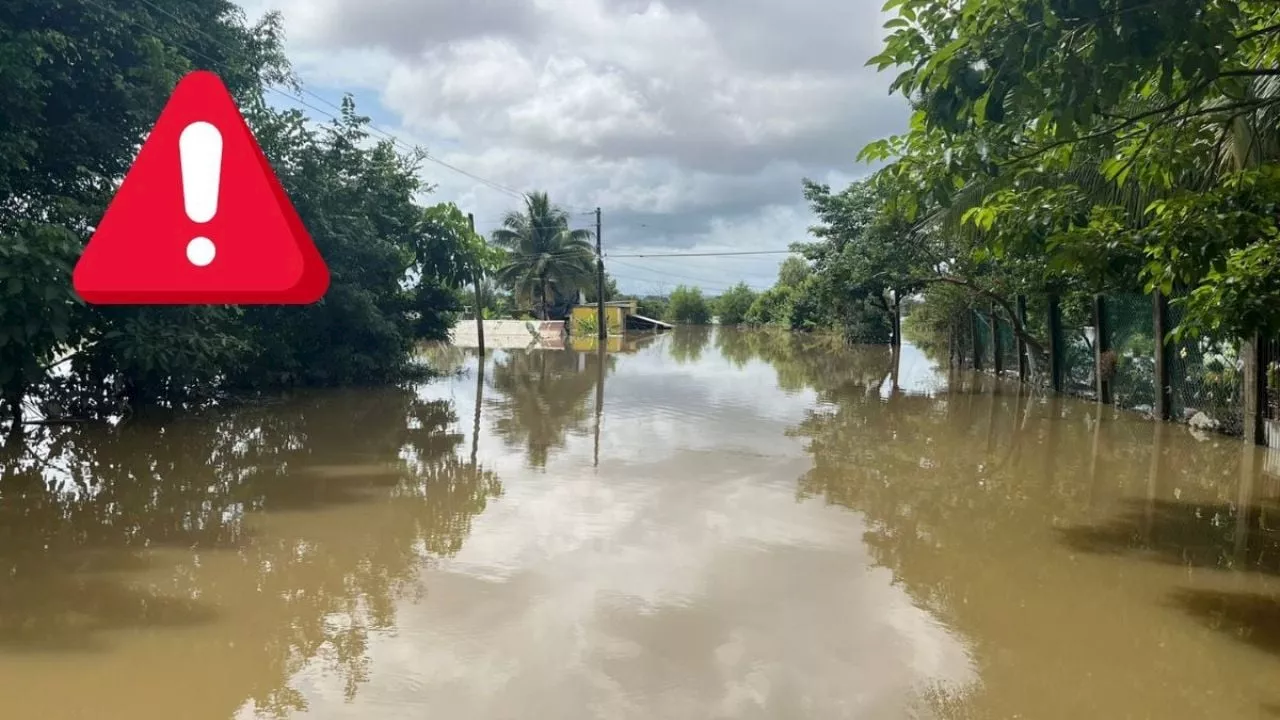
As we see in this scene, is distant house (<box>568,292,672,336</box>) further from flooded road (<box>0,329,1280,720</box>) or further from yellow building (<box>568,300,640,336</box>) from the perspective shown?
flooded road (<box>0,329,1280,720</box>)

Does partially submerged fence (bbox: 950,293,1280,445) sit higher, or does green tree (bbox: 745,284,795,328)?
green tree (bbox: 745,284,795,328)

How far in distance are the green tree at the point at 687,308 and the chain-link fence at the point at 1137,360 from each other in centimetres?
4689

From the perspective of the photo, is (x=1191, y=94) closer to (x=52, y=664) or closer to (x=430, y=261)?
(x=52, y=664)

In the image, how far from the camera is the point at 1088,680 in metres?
3.46

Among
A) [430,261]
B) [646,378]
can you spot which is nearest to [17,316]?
[430,261]

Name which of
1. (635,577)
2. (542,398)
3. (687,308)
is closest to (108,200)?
(542,398)

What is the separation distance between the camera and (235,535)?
5.49 m

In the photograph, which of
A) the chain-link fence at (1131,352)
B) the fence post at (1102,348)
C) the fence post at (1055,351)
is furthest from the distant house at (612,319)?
the chain-link fence at (1131,352)

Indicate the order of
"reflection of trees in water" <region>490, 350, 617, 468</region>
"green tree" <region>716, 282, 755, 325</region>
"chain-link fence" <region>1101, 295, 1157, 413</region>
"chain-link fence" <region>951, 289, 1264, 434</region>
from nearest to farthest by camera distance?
1. "chain-link fence" <region>951, 289, 1264, 434</region>
2. "reflection of trees in water" <region>490, 350, 617, 468</region>
3. "chain-link fence" <region>1101, 295, 1157, 413</region>
4. "green tree" <region>716, 282, 755, 325</region>

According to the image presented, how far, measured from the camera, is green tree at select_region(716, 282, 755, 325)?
206ft

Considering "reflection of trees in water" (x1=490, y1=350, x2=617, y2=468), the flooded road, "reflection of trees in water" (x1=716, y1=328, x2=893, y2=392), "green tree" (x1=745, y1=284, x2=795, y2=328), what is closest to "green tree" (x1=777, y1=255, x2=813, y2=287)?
"green tree" (x1=745, y1=284, x2=795, y2=328)

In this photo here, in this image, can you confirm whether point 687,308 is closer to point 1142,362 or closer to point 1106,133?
point 1142,362

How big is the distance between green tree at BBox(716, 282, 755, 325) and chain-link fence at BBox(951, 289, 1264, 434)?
45015 millimetres

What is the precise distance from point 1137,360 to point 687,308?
5337 cm
